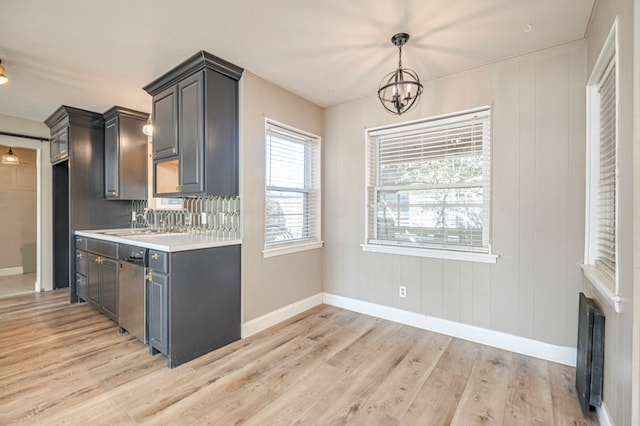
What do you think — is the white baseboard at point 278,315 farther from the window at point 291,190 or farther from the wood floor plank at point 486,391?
the wood floor plank at point 486,391

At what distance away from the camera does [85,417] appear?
182 cm

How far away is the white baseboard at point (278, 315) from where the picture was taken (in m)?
3.00

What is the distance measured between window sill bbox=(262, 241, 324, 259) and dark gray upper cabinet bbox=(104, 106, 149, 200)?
2.25 m

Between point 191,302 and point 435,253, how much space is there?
233cm

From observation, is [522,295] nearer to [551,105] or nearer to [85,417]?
[551,105]

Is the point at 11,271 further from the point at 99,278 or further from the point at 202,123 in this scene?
the point at 202,123

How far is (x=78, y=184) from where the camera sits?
13.5ft

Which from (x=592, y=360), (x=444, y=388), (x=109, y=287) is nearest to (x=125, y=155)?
(x=109, y=287)

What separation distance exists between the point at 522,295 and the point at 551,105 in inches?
63.4

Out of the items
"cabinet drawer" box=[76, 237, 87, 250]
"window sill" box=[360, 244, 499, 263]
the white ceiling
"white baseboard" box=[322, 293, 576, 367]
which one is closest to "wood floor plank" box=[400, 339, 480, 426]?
"white baseboard" box=[322, 293, 576, 367]

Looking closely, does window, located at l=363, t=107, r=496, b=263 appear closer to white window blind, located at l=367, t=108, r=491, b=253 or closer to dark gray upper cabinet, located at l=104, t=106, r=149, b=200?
white window blind, located at l=367, t=108, r=491, b=253

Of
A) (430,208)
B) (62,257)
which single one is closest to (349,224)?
(430,208)

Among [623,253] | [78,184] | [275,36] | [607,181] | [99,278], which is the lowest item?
[99,278]

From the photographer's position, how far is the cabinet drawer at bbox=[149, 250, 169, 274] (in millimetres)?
2412
